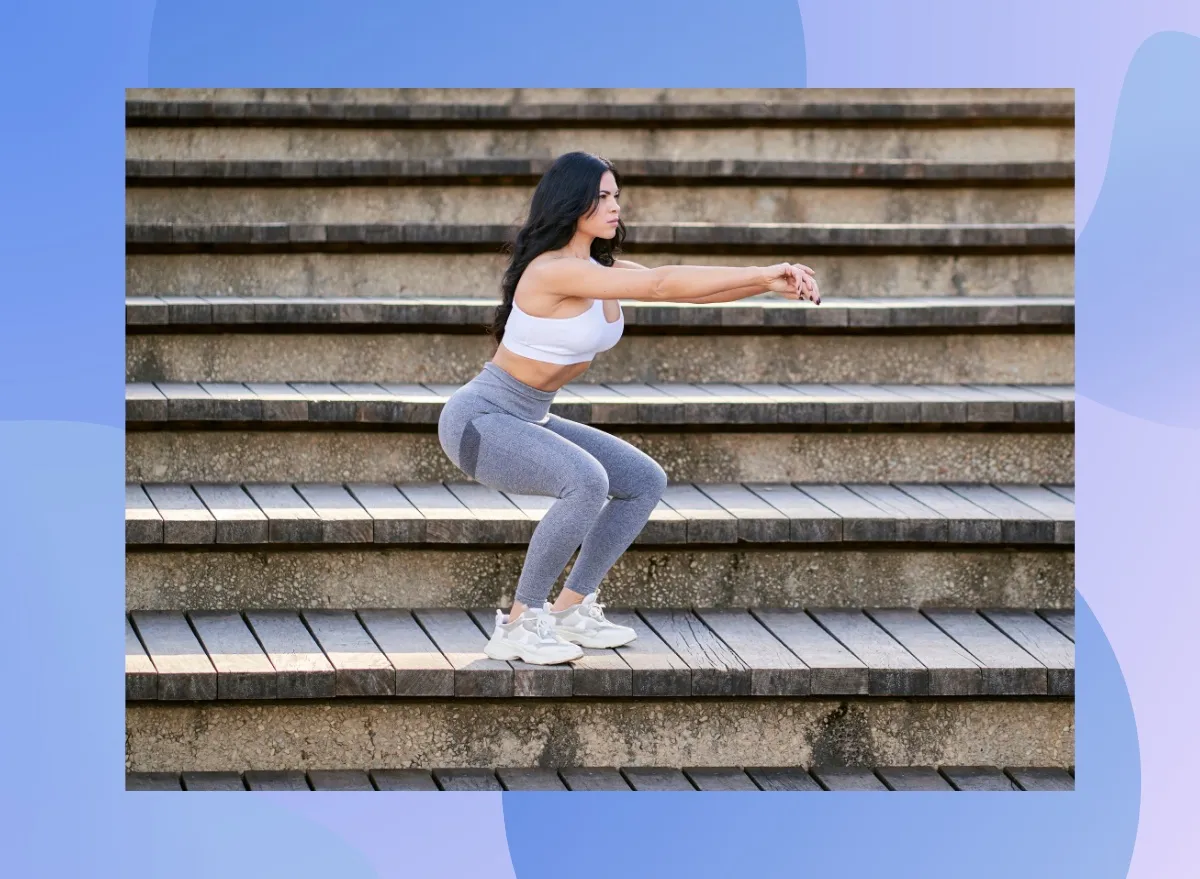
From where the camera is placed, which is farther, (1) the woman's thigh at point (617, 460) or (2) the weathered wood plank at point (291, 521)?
(2) the weathered wood plank at point (291, 521)

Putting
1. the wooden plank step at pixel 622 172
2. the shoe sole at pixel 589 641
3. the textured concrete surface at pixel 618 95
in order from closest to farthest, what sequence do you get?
the shoe sole at pixel 589 641 < the wooden plank step at pixel 622 172 < the textured concrete surface at pixel 618 95

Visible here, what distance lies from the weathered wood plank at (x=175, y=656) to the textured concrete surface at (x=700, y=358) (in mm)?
1097

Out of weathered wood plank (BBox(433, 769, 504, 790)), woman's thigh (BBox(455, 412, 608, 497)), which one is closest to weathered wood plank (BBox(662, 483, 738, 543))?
woman's thigh (BBox(455, 412, 608, 497))

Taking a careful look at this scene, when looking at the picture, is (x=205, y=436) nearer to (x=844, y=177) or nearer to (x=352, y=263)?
(x=352, y=263)

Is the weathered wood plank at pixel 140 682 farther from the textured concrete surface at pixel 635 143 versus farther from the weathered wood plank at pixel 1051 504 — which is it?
the textured concrete surface at pixel 635 143

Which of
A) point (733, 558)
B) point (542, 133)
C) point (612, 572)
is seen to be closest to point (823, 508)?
point (733, 558)

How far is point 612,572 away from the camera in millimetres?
3787

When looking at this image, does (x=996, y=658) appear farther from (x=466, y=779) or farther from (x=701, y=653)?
(x=466, y=779)

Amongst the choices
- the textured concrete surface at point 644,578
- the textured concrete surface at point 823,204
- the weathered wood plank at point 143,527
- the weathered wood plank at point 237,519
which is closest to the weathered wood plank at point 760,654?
the textured concrete surface at point 644,578

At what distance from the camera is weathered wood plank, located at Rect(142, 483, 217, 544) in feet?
12.0

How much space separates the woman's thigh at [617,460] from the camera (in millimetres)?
3455

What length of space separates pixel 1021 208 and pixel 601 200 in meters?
2.49

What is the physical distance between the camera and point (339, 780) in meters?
3.27

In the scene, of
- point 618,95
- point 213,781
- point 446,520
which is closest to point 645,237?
point 618,95
